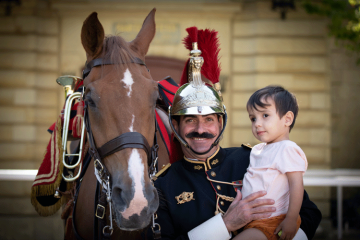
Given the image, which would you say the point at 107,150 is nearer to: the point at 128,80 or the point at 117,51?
the point at 128,80

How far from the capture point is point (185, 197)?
197cm

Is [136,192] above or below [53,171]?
above

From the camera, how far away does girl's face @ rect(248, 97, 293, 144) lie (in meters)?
1.92

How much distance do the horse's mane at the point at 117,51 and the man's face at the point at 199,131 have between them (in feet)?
1.85

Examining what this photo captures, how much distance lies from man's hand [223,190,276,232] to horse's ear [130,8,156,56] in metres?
1.21

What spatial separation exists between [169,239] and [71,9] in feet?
18.5

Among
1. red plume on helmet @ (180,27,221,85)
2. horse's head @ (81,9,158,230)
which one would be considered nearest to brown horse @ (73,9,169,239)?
horse's head @ (81,9,158,230)

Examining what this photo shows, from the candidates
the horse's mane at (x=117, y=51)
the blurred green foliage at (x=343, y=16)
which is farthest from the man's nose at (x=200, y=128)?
the blurred green foliage at (x=343, y=16)

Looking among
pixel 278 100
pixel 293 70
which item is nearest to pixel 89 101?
pixel 278 100

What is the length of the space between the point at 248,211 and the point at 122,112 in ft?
2.96

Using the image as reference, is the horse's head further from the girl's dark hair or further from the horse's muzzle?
the girl's dark hair

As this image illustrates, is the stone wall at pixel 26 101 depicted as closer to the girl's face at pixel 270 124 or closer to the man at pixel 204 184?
the man at pixel 204 184

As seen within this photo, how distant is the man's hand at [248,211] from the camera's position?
68.9 inches

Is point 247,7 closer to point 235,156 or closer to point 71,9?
point 71,9
